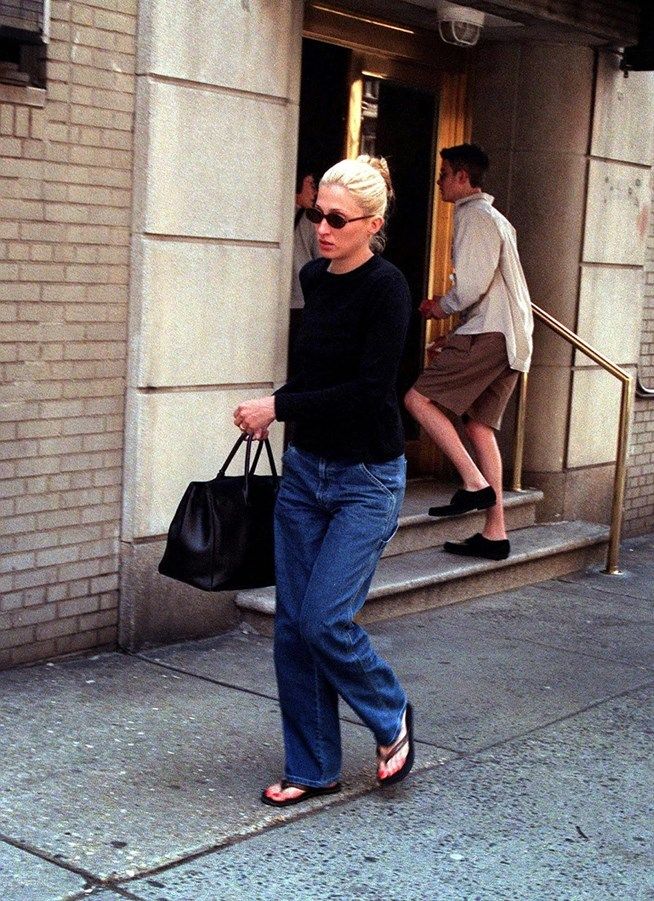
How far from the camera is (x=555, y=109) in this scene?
338 inches

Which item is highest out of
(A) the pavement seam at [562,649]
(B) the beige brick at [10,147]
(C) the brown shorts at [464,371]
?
(B) the beige brick at [10,147]

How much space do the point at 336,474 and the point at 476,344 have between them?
3.28 m

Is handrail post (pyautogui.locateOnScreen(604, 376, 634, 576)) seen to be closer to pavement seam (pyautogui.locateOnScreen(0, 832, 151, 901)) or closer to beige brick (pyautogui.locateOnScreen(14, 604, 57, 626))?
beige brick (pyautogui.locateOnScreen(14, 604, 57, 626))

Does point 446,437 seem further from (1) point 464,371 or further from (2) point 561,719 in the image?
(2) point 561,719

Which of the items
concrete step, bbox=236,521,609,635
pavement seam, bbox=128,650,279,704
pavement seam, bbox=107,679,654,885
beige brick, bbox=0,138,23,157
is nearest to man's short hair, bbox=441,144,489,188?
concrete step, bbox=236,521,609,635

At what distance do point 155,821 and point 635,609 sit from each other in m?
3.85

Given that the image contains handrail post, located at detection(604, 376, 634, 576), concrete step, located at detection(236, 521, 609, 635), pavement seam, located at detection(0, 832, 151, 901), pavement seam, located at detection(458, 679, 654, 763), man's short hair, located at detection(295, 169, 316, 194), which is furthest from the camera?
handrail post, located at detection(604, 376, 634, 576)

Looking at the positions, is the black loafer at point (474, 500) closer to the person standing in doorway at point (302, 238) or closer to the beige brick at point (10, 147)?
the person standing in doorway at point (302, 238)

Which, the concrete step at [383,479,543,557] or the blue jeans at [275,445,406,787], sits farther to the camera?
the concrete step at [383,479,543,557]

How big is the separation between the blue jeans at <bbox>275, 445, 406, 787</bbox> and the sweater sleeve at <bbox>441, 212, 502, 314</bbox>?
10.2 feet

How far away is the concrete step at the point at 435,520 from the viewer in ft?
25.0

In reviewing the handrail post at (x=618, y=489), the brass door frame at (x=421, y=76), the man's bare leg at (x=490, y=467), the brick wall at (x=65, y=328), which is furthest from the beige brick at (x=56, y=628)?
the handrail post at (x=618, y=489)

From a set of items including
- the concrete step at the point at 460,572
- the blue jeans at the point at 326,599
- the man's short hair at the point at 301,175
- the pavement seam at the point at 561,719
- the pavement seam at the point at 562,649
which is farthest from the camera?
the man's short hair at the point at 301,175

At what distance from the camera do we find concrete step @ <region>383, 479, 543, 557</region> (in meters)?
7.62
